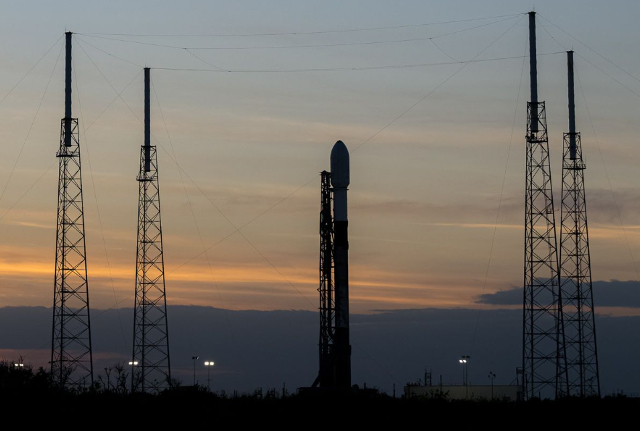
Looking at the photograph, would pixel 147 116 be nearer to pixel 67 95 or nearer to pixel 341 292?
pixel 67 95

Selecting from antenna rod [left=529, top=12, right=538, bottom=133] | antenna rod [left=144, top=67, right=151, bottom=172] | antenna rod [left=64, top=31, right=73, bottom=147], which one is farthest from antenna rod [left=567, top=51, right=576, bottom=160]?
antenna rod [left=64, top=31, right=73, bottom=147]

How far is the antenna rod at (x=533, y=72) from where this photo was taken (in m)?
88.5

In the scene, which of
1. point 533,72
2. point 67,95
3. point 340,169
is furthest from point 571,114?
point 67,95

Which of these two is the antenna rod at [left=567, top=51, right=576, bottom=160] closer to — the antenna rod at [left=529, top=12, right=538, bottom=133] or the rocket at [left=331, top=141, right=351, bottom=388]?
the antenna rod at [left=529, top=12, right=538, bottom=133]

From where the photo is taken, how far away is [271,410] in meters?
64.6

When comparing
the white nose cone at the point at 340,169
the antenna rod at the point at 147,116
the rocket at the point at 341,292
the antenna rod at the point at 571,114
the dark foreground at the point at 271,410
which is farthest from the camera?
the antenna rod at the point at 147,116

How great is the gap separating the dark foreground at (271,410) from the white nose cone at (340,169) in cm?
1684

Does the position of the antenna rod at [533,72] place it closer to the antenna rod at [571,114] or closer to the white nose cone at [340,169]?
the antenna rod at [571,114]

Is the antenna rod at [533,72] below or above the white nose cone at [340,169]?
above

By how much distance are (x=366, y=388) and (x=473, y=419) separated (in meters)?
14.7

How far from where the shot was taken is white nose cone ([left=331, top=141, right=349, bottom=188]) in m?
81.8

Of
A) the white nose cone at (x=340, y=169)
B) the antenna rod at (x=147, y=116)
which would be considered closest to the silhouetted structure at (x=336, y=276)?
the white nose cone at (x=340, y=169)

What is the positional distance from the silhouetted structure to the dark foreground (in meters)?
7.89

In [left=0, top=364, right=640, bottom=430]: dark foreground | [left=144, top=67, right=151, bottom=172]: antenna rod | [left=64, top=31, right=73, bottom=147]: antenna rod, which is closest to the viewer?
[left=0, top=364, right=640, bottom=430]: dark foreground
